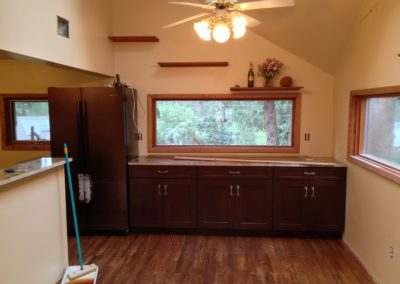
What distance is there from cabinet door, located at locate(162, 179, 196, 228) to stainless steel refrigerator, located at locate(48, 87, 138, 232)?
0.51 m

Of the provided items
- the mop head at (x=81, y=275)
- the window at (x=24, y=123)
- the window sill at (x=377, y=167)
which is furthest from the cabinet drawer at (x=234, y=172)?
the window at (x=24, y=123)

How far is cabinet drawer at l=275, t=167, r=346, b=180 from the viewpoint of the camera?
357 cm

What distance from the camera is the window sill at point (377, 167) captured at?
2.48 meters

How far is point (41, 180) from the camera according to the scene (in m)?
2.51

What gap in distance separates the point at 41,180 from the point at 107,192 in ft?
4.23

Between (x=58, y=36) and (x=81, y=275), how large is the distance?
2200mm

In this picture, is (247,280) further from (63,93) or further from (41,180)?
(63,93)

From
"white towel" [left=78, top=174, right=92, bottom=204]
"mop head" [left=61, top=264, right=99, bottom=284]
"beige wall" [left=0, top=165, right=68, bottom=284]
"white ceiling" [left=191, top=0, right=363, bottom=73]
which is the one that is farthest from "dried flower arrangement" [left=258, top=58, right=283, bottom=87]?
"mop head" [left=61, top=264, right=99, bottom=284]

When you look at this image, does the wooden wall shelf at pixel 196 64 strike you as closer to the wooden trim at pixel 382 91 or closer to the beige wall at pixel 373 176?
the beige wall at pixel 373 176

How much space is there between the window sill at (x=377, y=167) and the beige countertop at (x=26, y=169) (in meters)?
2.84

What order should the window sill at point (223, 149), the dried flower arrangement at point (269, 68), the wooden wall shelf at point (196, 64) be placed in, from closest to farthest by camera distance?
the dried flower arrangement at point (269, 68)
the wooden wall shelf at point (196, 64)
the window sill at point (223, 149)

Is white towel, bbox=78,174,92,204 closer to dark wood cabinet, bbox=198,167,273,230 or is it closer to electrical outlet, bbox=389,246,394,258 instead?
dark wood cabinet, bbox=198,167,273,230

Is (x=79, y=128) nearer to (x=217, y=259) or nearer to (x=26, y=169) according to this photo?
(x=26, y=169)

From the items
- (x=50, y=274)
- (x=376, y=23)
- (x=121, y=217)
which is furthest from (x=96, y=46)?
(x=376, y=23)
